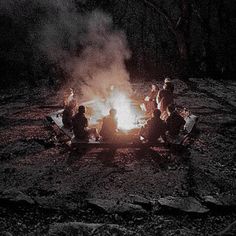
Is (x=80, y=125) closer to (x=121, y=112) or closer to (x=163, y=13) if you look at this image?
(x=121, y=112)

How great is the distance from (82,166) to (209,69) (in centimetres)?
1368

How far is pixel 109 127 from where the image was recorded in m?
10.5

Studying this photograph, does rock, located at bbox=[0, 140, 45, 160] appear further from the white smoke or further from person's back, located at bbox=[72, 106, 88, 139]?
the white smoke

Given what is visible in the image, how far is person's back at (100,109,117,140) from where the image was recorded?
34.2 ft

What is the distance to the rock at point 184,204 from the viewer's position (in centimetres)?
746

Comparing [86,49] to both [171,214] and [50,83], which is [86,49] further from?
[171,214]

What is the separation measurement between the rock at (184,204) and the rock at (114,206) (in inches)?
21.7

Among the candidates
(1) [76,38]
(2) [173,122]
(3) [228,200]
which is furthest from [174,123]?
(1) [76,38]

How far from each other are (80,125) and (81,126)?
5 centimetres

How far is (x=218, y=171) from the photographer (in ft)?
30.1

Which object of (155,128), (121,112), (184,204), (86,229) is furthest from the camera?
(121,112)

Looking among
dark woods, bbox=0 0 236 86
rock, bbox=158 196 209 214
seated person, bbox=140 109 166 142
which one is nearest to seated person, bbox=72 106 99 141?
seated person, bbox=140 109 166 142

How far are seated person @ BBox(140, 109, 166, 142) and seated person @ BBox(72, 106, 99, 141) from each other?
1569 millimetres

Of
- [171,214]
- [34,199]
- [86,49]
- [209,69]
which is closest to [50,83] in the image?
[86,49]
